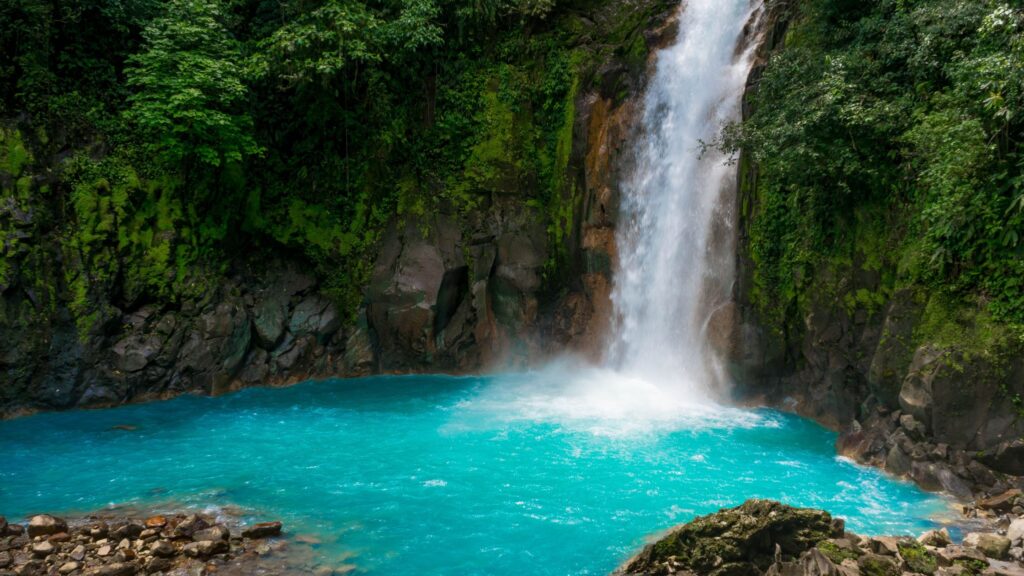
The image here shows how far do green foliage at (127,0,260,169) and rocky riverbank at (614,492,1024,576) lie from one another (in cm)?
1368

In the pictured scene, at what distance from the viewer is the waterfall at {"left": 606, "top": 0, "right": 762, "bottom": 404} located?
52.5 feet

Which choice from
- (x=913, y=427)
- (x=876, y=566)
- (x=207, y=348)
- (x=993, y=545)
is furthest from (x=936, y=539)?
(x=207, y=348)

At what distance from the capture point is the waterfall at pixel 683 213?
16.0m

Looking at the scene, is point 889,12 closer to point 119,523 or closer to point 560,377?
point 560,377

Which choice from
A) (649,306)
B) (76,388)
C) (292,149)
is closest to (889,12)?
(649,306)

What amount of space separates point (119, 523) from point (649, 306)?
42.9 ft

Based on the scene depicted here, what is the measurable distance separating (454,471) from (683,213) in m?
9.67

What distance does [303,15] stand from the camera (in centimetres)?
1728

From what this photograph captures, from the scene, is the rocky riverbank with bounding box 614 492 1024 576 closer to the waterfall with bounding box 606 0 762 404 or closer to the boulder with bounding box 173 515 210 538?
the boulder with bounding box 173 515 210 538

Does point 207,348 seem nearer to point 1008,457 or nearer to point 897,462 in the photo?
point 897,462

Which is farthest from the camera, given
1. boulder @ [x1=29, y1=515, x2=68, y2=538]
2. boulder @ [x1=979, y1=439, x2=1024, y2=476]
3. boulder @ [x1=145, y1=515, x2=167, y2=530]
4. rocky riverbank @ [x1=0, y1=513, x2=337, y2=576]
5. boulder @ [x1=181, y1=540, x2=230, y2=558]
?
boulder @ [x1=979, y1=439, x2=1024, y2=476]

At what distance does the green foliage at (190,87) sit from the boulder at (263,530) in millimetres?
10196

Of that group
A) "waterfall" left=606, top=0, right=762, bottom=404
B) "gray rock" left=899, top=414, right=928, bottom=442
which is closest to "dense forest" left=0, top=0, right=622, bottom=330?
"waterfall" left=606, top=0, right=762, bottom=404

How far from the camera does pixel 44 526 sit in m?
8.31
